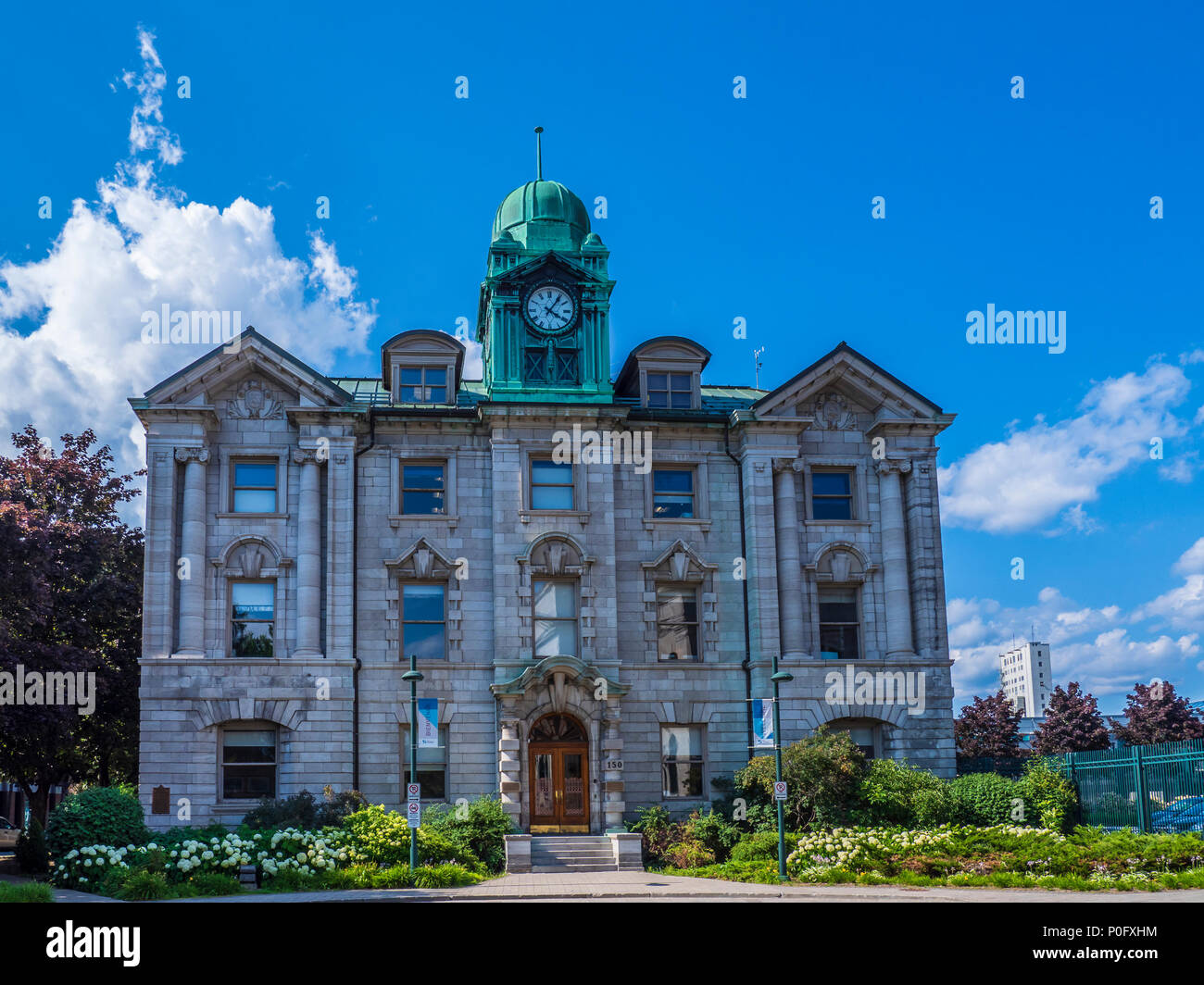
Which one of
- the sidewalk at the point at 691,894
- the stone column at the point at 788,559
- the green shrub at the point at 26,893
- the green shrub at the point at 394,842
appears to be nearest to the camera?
the green shrub at the point at 26,893

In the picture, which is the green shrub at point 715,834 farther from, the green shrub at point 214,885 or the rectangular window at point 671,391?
the rectangular window at point 671,391

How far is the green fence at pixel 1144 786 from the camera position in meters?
28.9

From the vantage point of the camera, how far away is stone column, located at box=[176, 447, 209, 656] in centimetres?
3256

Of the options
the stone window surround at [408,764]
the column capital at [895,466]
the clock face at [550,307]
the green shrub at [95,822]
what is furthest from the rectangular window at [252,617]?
the column capital at [895,466]

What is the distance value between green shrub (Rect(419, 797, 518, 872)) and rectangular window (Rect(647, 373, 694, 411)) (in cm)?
1256

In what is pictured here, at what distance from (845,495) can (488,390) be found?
35.4 ft

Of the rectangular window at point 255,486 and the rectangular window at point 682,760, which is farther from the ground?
the rectangular window at point 255,486

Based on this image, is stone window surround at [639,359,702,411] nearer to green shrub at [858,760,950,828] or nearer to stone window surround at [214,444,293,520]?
stone window surround at [214,444,293,520]

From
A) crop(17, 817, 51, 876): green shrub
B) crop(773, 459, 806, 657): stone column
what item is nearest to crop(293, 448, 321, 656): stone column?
crop(17, 817, 51, 876): green shrub

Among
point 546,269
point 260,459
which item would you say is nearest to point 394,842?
point 260,459

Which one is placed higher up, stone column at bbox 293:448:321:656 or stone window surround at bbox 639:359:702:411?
stone window surround at bbox 639:359:702:411

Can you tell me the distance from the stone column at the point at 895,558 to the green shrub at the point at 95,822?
20.0 meters

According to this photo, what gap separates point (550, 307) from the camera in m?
35.7
